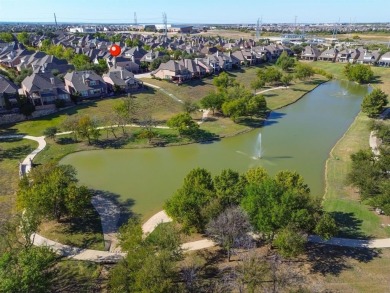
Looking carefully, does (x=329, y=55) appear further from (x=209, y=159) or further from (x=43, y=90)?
(x=43, y=90)

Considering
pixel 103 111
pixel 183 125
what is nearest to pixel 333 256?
pixel 183 125

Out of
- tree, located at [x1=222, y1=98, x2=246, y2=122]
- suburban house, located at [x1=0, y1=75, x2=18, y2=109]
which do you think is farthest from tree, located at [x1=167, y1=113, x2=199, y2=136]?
suburban house, located at [x1=0, y1=75, x2=18, y2=109]

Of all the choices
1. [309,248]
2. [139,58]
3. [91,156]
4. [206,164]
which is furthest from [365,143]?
[139,58]

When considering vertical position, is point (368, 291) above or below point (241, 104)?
below

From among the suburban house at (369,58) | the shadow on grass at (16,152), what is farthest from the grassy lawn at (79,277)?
the suburban house at (369,58)

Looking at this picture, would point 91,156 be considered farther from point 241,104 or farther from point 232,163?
point 241,104

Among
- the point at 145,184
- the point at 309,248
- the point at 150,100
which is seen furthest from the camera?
the point at 150,100

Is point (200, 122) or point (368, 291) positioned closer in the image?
point (368, 291)

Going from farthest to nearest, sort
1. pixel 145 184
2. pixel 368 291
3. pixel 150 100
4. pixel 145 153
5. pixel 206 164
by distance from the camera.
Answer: pixel 150 100 < pixel 145 153 < pixel 206 164 < pixel 145 184 < pixel 368 291
